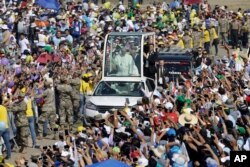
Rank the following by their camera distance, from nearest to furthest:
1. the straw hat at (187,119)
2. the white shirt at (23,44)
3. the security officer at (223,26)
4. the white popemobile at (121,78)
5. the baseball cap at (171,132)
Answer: the baseball cap at (171,132) < the straw hat at (187,119) < the white popemobile at (121,78) < the white shirt at (23,44) < the security officer at (223,26)

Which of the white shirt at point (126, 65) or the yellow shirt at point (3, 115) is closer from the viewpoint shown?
the yellow shirt at point (3, 115)

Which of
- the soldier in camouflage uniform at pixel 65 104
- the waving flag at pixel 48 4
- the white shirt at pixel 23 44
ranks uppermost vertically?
the waving flag at pixel 48 4

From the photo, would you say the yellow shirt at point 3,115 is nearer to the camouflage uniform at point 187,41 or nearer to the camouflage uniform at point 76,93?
the camouflage uniform at point 76,93

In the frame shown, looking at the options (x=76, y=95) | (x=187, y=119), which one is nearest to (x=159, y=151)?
(x=187, y=119)

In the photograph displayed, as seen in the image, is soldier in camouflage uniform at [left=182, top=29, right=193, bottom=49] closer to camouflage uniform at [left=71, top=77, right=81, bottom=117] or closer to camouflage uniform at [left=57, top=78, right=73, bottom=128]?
camouflage uniform at [left=71, top=77, right=81, bottom=117]

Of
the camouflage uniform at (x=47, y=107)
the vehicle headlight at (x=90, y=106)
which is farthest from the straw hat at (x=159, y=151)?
the vehicle headlight at (x=90, y=106)

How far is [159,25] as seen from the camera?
40.2m

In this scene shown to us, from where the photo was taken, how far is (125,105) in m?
24.2

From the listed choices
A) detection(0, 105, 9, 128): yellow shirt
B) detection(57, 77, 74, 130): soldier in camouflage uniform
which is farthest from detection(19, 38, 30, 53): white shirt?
detection(0, 105, 9, 128): yellow shirt

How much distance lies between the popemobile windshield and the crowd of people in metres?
0.68

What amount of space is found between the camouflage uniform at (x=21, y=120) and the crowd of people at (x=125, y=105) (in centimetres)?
2

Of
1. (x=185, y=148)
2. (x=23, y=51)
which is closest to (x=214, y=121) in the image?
(x=185, y=148)

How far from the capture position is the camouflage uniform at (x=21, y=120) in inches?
931

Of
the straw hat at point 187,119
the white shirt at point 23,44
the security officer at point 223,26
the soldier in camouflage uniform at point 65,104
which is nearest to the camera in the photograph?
the straw hat at point 187,119
